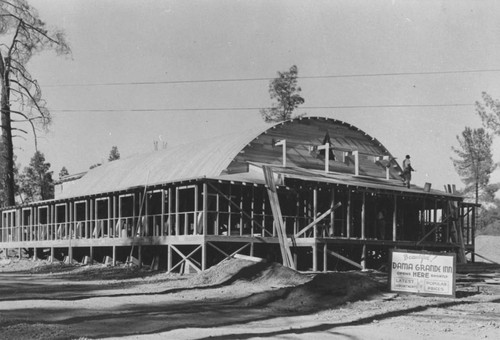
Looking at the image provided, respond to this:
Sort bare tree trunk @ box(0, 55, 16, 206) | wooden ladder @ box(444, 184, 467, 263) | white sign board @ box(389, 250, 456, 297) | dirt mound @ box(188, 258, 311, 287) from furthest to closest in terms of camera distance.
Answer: bare tree trunk @ box(0, 55, 16, 206) → wooden ladder @ box(444, 184, 467, 263) → dirt mound @ box(188, 258, 311, 287) → white sign board @ box(389, 250, 456, 297)

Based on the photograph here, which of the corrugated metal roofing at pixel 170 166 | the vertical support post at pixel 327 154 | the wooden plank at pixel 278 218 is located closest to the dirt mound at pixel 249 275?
the wooden plank at pixel 278 218

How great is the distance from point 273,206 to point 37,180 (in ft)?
216

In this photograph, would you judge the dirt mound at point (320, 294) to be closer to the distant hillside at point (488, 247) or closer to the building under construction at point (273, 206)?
the building under construction at point (273, 206)

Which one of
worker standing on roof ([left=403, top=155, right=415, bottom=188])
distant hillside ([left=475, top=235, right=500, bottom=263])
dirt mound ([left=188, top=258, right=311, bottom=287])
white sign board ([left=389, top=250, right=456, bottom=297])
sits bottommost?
distant hillside ([left=475, top=235, right=500, bottom=263])

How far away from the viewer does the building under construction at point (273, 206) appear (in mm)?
26609

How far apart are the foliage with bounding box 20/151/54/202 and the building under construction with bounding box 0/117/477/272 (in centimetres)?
4642

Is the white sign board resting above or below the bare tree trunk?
below

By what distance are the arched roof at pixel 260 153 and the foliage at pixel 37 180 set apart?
47815 mm

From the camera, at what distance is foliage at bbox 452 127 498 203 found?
72500 millimetres

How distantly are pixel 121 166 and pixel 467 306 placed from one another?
29.6 m

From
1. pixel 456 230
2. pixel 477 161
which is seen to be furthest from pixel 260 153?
pixel 477 161

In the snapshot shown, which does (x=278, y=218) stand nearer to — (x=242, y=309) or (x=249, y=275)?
(x=249, y=275)

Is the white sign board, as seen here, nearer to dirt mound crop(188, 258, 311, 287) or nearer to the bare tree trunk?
dirt mound crop(188, 258, 311, 287)

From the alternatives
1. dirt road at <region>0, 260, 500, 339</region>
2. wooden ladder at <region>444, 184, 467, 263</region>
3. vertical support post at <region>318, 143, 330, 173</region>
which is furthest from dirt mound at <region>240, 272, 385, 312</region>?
wooden ladder at <region>444, 184, 467, 263</region>
